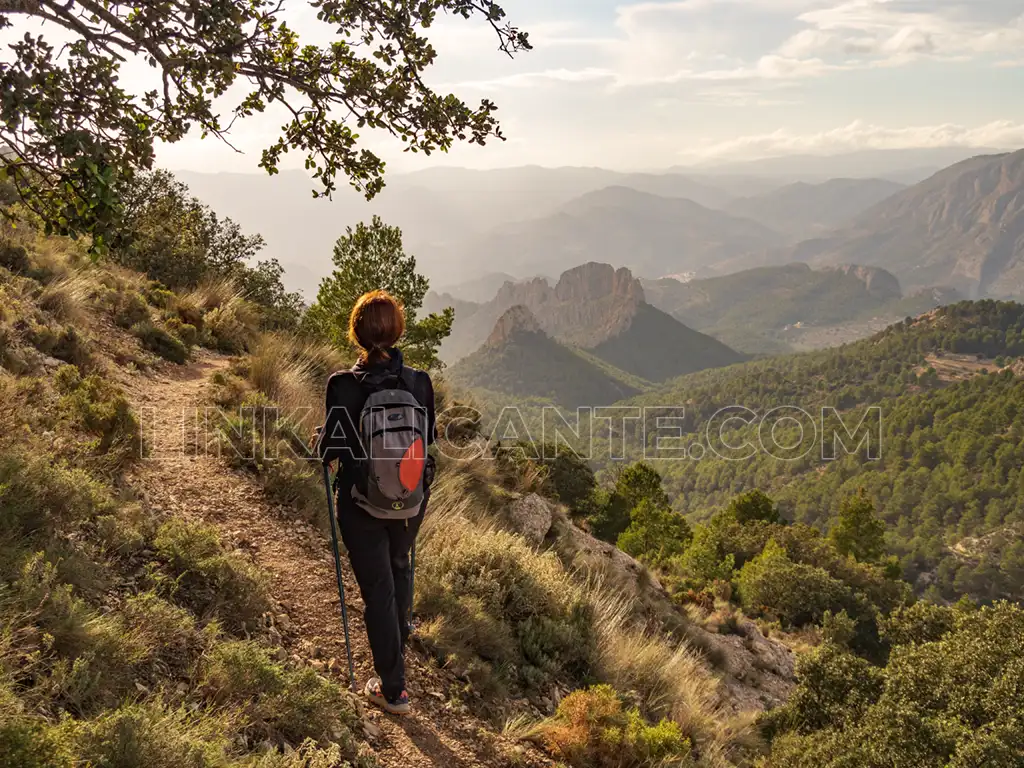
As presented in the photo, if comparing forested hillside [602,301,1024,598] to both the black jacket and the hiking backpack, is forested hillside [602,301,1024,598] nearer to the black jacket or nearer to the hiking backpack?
the hiking backpack

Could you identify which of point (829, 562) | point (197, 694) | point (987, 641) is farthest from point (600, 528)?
point (197, 694)

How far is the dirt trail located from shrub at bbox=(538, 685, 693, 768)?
212 mm

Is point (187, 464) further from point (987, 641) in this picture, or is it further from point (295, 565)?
point (987, 641)

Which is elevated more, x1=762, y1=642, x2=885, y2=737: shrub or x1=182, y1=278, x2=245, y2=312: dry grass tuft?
x1=182, y1=278, x2=245, y2=312: dry grass tuft

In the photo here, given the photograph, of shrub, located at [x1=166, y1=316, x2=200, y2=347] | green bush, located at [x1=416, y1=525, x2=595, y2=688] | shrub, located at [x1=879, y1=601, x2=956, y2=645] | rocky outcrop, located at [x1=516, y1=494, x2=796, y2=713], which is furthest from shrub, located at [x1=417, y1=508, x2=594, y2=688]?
shrub, located at [x1=879, y1=601, x2=956, y2=645]

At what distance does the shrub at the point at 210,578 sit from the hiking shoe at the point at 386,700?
3.01 feet

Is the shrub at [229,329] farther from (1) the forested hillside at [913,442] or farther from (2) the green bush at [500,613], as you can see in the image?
(1) the forested hillside at [913,442]

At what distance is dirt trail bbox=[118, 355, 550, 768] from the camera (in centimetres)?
384

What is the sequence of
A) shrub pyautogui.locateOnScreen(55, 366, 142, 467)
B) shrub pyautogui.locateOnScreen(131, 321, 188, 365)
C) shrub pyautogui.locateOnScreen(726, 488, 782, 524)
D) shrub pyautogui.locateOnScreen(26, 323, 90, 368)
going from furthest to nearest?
shrub pyautogui.locateOnScreen(726, 488, 782, 524) < shrub pyautogui.locateOnScreen(131, 321, 188, 365) < shrub pyautogui.locateOnScreen(26, 323, 90, 368) < shrub pyautogui.locateOnScreen(55, 366, 142, 467)

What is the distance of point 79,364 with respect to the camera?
709 cm

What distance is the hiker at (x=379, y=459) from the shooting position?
11.7 feet

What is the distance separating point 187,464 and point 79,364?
7.75 feet

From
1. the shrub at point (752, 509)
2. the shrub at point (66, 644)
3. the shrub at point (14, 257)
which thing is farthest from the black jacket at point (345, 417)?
the shrub at point (752, 509)

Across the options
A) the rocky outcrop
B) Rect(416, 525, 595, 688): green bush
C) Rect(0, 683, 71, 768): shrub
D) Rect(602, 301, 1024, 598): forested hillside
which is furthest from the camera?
Rect(602, 301, 1024, 598): forested hillside
